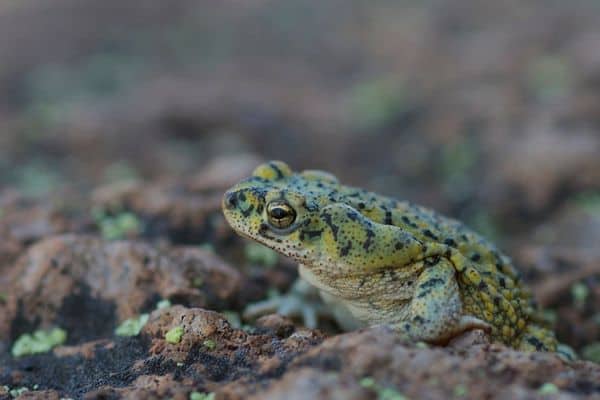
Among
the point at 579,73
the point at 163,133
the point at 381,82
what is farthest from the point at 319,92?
the point at 579,73

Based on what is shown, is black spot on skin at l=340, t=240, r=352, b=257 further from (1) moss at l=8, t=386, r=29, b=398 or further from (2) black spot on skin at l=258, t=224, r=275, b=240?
(1) moss at l=8, t=386, r=29, b=398

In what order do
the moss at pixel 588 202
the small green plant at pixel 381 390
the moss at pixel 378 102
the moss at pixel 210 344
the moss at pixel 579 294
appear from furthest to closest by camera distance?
the moss at pixel 378 102 → the moss at pixel 588 202 → the moss at pixel 579 294 → the moss at pixel 210 344 → the small green plant at pixel 381 390

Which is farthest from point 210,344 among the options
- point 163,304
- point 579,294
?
point 579,294

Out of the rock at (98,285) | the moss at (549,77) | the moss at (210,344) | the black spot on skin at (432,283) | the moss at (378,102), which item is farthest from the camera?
the moss at (378,102)

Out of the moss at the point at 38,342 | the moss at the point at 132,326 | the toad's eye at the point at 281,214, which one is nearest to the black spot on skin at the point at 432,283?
the toad's eye at the point at 281,214

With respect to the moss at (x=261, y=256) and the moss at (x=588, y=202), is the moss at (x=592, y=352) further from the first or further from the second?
the moss at (x=261, y=256)

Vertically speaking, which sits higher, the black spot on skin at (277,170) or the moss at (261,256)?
the black spot on skin at (277,170)
